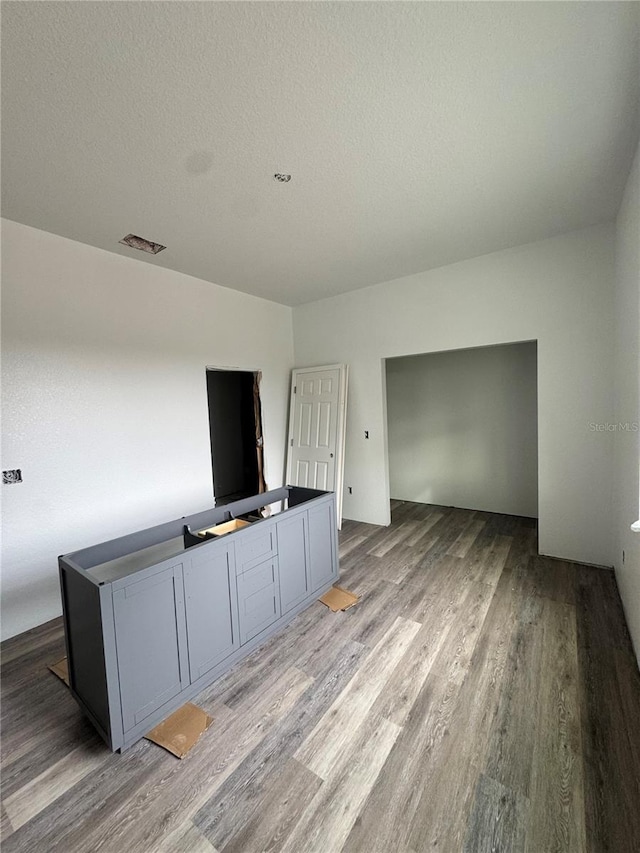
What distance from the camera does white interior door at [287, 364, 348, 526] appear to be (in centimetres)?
444

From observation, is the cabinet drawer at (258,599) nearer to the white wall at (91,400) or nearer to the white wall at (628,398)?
the white wall at (91,400)

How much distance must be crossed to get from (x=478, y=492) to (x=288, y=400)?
3.01 meters

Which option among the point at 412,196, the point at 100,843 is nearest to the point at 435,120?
the point at 412,196

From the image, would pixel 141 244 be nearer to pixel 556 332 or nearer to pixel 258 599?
pixel 258 599

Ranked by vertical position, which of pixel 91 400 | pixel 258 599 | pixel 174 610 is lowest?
pixel 258 599

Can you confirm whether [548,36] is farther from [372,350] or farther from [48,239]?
[48,239]

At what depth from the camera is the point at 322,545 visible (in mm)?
2885

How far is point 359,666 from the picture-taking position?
83.0 inches

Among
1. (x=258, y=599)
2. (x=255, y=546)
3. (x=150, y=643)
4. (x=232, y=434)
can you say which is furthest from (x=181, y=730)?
(x=232, y=434)

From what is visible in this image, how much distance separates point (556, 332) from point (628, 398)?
3.60 ft

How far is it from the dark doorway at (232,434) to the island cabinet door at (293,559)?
320 cm

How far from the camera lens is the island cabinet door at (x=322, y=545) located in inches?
109

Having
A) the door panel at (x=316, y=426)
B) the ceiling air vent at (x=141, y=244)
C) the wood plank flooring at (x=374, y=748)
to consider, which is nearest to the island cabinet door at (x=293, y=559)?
the wood plank flooring at (x=374, y=748)

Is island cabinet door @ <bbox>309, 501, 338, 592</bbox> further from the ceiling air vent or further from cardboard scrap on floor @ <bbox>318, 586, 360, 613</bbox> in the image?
the ceiling air vent
